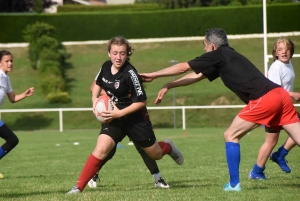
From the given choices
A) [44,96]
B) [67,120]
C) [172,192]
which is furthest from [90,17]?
[172,192]

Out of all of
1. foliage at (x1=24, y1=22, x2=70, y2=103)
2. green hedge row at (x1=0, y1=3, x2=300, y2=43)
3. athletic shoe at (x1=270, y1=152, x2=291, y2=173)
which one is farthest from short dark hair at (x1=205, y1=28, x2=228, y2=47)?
green hedge row at (x1=0, y1=3, x2=300, y2=43)

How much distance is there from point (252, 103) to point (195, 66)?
0.70 meters

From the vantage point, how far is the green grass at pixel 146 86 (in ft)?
96.6

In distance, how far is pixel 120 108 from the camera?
7.24 meters

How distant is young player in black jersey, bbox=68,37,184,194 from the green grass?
681 inches

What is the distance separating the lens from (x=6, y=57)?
31.2ft

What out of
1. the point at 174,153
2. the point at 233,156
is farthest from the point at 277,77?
the point at 233,156

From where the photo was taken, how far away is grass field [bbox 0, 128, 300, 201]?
7035mm

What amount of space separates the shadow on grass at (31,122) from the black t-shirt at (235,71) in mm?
23422

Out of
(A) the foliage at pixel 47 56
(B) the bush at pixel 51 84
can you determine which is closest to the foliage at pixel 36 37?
(A) the foliage at pixel 47 56

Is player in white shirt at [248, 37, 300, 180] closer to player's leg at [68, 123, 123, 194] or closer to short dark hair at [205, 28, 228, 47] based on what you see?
short dark hair at [205, 28, 228, 47]

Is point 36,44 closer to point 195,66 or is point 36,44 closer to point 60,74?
point 60,74

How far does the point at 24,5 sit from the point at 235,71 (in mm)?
39634

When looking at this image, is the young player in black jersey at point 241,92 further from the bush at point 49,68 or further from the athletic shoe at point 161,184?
the bush at point 49,68
